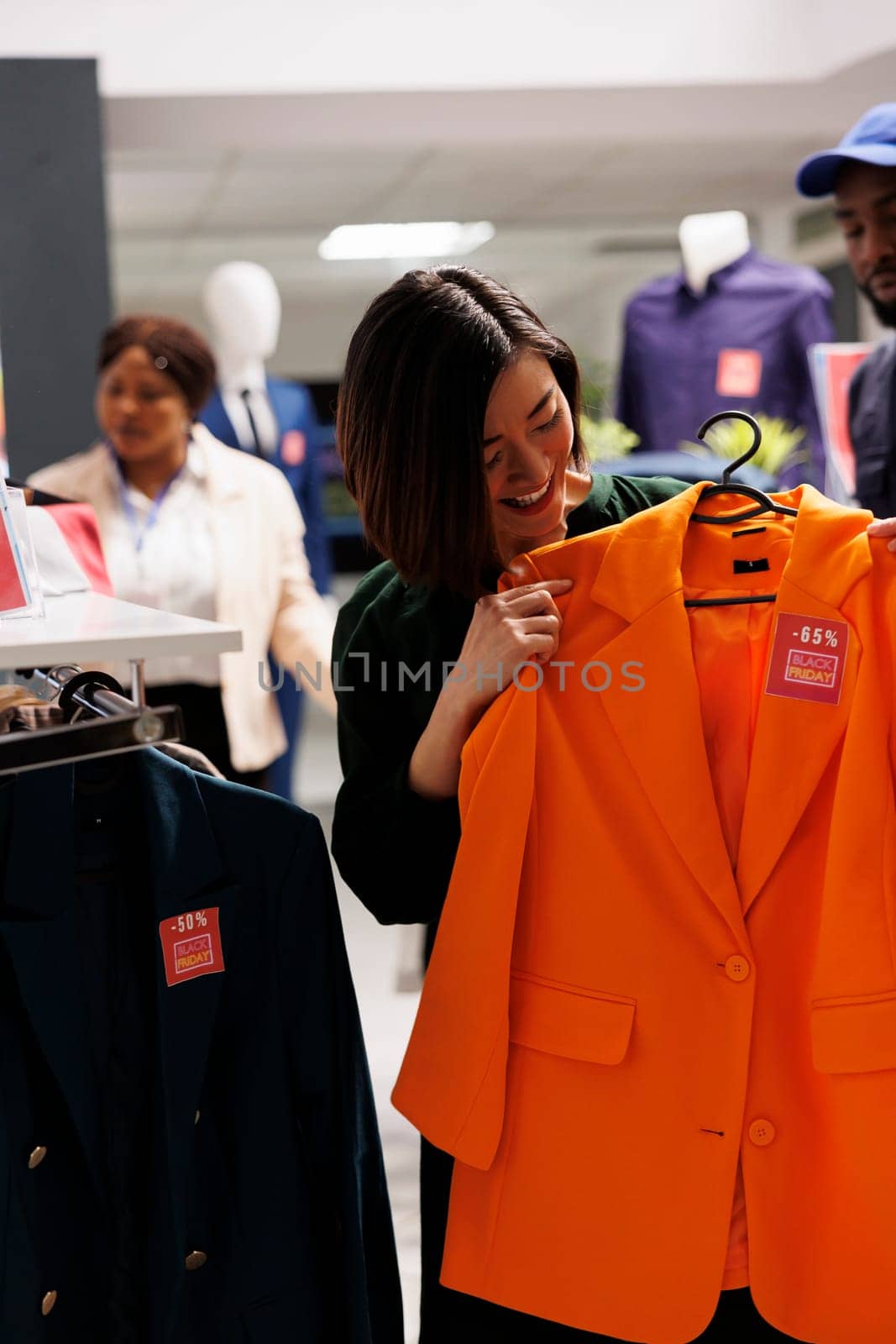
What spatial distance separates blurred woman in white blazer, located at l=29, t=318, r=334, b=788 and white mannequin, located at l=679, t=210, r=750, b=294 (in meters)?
2.33

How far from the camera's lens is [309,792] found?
267 inches

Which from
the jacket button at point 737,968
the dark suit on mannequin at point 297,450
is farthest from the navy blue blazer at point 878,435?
the dark suit on mannequin at point 297,450

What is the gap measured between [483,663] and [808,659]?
13.1 inches

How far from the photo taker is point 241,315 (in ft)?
18.0

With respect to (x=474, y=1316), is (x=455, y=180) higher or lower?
higher

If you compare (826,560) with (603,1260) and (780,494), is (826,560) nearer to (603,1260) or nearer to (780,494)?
(780,494)

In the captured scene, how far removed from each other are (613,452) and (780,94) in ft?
4.38

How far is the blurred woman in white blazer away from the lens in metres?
3.27

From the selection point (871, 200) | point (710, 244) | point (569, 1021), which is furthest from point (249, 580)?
point (710, 244)

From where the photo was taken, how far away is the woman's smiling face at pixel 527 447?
1.46 m

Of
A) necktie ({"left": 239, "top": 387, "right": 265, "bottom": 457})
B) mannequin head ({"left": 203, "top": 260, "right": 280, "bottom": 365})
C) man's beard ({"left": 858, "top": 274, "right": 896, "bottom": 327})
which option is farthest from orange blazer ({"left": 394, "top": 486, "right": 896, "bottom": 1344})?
mannequin head ({"left": 203, "top": 260, "right": 280, "bottom": 365})

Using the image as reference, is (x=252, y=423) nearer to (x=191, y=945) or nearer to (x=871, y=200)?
(x=871, y=200)

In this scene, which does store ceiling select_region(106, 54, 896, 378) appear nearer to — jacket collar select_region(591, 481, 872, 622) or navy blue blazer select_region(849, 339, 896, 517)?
navy blue blazer select_region(849, 339, 896, 517)

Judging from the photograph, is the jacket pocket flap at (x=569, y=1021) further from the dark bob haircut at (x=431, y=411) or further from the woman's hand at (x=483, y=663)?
the dark bob haircut at (x=431, y=411)
